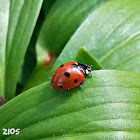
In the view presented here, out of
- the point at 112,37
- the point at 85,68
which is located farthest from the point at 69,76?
the point at 112,37

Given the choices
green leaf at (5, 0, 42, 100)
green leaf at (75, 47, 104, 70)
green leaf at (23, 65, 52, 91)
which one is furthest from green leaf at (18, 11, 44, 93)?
green leaf at (75, 47, 104, 70)

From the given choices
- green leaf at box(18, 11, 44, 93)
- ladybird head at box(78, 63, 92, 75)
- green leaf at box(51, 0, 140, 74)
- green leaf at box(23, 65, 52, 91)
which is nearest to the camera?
ladybird head at box(78, 63, 92, 75)

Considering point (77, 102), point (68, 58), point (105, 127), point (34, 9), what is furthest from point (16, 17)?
point (105, 127)

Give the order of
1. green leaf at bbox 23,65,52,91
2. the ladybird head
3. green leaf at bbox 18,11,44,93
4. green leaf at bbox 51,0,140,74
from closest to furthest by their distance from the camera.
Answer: the ladybird head, green leaf at bbox 51,0,140,74, green leaf at bbox 23,65,52,91, green leaf at bbox 18,11,44,93

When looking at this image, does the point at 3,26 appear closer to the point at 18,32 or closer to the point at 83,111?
the point at 18,32

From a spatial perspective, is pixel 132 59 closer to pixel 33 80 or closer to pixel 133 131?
pixel 133 131

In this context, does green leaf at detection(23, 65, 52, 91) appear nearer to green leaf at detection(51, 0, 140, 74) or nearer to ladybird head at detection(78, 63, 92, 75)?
green leaf at detection(51, 0, 140, 74)
